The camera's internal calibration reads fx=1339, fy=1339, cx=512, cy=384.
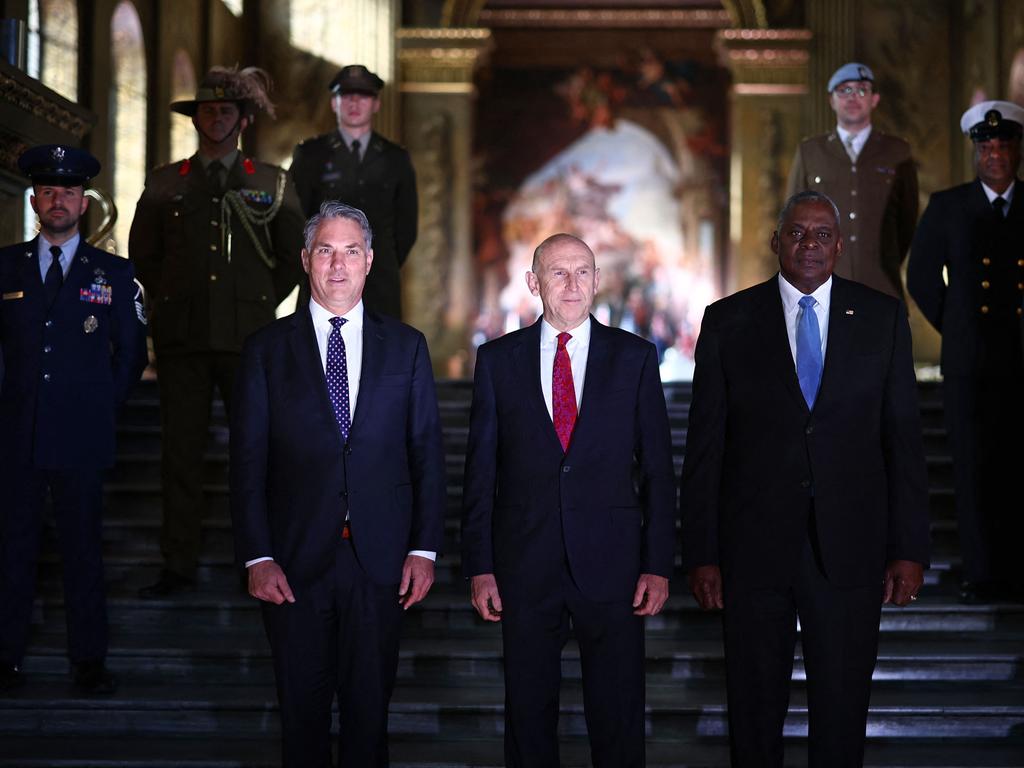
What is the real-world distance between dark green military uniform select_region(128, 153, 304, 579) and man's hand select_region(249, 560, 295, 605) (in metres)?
→ 2.11

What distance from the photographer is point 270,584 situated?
3562 millimetres

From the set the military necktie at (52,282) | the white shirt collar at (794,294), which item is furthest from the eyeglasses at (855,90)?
the military necktie at (52,282)

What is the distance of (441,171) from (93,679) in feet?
33.9

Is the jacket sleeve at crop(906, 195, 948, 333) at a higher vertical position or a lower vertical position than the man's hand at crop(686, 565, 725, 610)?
higher

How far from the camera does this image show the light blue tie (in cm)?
367

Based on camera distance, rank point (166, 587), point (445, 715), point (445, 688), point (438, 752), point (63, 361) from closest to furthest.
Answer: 1. point (438, 752)
2. point (445, 715)
3. point (63, 361)
4. point (445, 688)
5. point (166, 587)

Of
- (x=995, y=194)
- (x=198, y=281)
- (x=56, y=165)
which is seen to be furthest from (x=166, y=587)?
(x=995, y=194)

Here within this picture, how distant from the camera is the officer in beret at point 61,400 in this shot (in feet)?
15.5

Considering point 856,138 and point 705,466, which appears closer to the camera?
point 705,466

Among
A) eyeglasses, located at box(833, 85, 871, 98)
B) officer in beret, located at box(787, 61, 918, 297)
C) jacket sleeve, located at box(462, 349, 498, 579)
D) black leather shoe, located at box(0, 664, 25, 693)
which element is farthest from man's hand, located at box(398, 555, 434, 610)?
eyeglasses, located at box(833, 85, 871, 98)

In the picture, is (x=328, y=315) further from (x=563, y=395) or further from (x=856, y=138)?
(x=856, y=138)

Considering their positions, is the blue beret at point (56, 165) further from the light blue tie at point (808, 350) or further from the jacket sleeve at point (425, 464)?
the light blue tie at point (808, 350)

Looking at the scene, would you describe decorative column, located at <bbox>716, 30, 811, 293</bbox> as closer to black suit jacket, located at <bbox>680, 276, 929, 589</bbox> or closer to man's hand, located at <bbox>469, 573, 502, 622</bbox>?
black suit jacket, located at <bbox>680, 276, 929, 589</bbox>

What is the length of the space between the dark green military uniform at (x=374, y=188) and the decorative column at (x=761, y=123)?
824 centimetres
